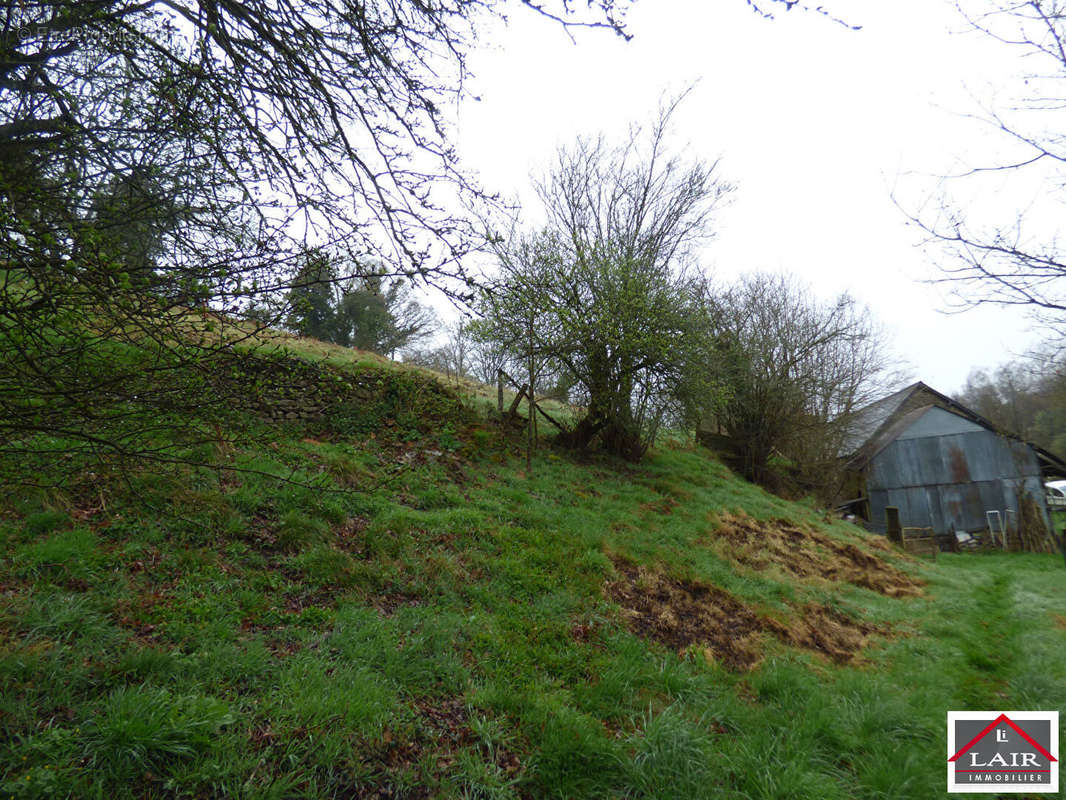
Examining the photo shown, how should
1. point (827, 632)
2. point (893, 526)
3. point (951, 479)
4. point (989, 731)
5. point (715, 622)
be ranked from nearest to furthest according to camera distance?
point (989, 731) < point (715, 622) < point (827, 632) < point (893, 526) < point (951, 479)

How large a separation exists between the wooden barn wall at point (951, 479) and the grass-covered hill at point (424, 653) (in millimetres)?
14407

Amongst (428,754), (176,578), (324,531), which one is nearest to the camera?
(428,754)

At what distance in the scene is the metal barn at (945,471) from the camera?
62.6 feet

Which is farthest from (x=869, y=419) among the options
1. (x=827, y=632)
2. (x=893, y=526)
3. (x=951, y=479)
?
(x=827, y=632)

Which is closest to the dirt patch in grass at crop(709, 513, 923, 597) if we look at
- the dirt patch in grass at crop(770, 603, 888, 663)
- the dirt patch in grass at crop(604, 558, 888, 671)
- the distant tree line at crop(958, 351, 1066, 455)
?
the dirt patch in grass at crop(770, 603, 888, 663)

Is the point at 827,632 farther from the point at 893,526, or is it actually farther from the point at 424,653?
the point at 893,526

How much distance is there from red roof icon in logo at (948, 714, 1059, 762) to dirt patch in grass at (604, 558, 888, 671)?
1524 mm

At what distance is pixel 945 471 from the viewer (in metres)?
19.5

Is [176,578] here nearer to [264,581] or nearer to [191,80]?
[264,581]

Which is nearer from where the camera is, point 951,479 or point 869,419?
point 951,479

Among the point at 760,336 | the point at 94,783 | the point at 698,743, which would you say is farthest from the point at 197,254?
the point at 760,336

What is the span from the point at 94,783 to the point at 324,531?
9.71 feet

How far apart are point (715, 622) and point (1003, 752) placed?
2424 millimetres

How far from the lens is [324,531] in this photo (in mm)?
4945
